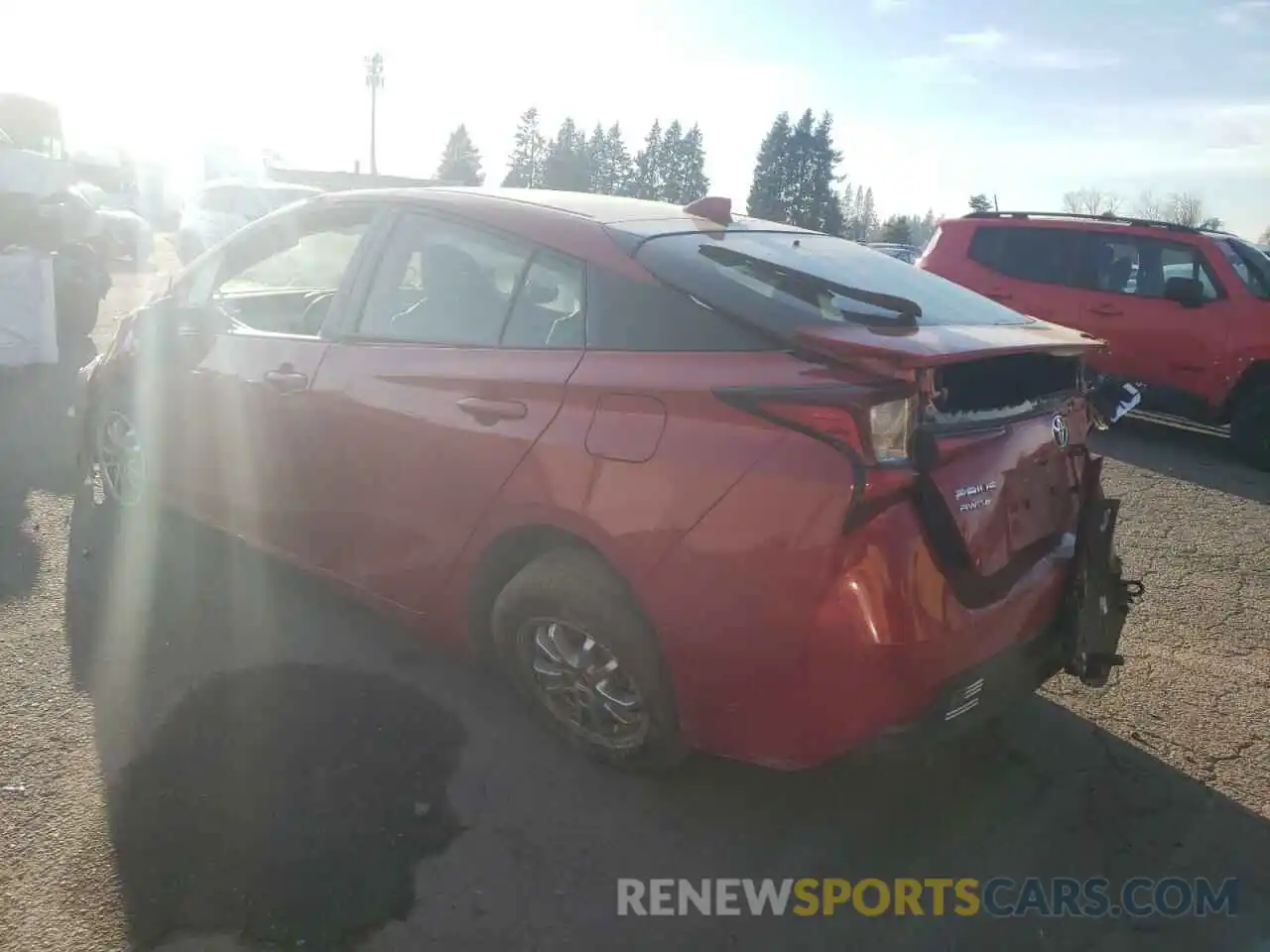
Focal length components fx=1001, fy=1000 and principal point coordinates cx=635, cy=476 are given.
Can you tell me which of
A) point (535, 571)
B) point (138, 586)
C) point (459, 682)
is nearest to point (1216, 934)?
point (535, 571)

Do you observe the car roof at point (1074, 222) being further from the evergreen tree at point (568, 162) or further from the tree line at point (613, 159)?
the tree line at point (613, 159)

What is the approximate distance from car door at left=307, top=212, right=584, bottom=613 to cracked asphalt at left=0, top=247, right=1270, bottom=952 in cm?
52

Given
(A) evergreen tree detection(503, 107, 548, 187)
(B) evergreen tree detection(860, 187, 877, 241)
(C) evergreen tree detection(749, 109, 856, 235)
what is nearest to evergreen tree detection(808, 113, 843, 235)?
(C) evergreen tree detection(749, 109, 856, 235)

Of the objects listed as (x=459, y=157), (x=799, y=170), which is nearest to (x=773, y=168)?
(x=799, y=170)

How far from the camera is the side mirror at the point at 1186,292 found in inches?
330

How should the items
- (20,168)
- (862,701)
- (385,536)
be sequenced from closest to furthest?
1. (862,701)
2. (385,536)
3. (20,168)

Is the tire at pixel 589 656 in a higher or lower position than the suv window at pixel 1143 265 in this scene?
lower

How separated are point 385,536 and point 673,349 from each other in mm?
1362

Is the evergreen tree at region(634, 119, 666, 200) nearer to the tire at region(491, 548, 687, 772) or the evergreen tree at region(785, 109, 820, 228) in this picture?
the evergreen tree at region(785, 109, 820, 228)

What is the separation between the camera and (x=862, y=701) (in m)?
2.47

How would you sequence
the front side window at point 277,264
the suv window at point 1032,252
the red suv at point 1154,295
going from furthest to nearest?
the suv window at point 1032,252 → the red suv at point 1154,295 → the front side window at point 277,264

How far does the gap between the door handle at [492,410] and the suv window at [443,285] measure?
0.68ft

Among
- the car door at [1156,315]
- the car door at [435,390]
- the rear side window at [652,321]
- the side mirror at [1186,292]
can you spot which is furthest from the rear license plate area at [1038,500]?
the side mirror at [1186,292]

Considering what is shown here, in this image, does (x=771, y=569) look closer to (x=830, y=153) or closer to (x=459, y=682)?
(x=459, y=682)
